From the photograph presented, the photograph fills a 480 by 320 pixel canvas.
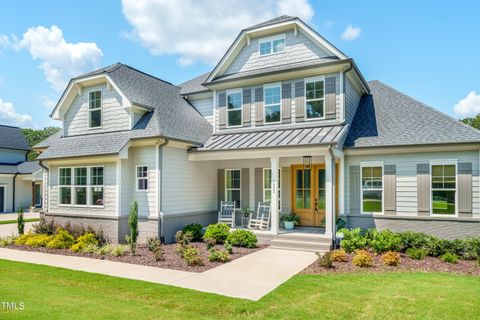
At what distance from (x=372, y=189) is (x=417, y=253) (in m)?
2.91

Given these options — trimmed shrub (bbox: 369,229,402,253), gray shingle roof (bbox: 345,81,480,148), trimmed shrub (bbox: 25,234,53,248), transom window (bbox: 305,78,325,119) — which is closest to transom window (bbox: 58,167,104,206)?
trimmed shrub (bbox: 25,234,53,248)

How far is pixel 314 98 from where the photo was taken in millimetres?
13117

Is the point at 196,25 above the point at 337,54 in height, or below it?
above

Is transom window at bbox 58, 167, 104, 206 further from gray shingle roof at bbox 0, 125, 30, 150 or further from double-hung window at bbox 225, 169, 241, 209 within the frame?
gray shingle roof at bbox 0, 125, 30, 150

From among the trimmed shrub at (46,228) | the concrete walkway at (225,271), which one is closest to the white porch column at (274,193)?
the concrete walkway at (225,271)

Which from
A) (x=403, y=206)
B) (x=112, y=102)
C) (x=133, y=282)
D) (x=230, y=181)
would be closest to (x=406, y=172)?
(x=403, y=206)

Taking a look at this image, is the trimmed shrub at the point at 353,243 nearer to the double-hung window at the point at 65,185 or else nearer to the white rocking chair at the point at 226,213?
the white rocking chair at the point at 226,213

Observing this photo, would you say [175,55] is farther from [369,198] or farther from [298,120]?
[369,198]

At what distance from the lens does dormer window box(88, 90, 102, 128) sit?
14.1m

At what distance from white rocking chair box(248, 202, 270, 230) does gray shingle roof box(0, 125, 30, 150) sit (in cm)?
2747

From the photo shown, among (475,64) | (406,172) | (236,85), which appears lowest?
(406,172)

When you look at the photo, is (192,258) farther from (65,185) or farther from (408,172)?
(65,185)

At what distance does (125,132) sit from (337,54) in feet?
30.1

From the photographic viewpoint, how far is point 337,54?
41.5 feet
